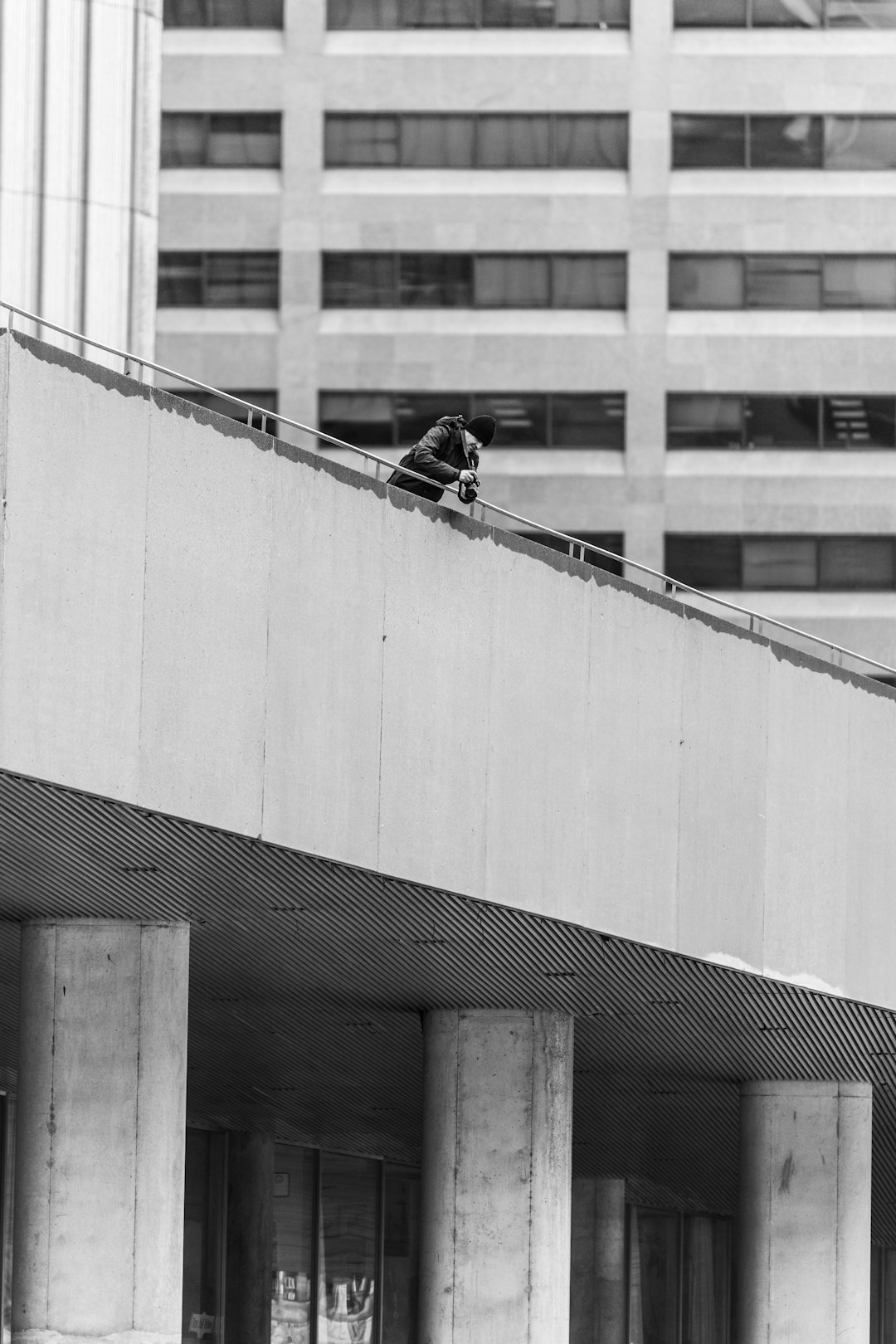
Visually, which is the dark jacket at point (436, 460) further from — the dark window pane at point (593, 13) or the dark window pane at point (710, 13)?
the dark window pane at point (710, 13)

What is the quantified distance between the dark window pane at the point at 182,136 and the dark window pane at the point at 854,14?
476 inches

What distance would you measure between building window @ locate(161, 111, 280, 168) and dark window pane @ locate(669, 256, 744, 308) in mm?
7938

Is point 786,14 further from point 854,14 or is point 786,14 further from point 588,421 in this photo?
point 588,421

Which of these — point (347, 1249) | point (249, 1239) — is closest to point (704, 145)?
point (347, 1249)

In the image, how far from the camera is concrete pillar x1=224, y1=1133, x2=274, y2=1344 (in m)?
28.8

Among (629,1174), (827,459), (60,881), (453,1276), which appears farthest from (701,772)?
(827,459)

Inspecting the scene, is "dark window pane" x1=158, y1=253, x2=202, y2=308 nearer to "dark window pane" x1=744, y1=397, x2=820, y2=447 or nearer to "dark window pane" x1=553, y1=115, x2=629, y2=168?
"dark window pane" x1=553, y1=115, x2=629, y2=168

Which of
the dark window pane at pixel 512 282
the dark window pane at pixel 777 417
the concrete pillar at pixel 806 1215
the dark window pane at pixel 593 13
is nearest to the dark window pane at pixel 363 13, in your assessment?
the dark window pane at pixel 593 13

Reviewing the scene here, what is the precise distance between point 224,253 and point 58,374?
34575mm

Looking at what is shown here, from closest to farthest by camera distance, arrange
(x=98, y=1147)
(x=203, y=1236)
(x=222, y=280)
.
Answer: (x=98, y=1147) → (x=203, y=1236) → (x=222, y=280)

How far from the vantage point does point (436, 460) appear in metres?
18.1

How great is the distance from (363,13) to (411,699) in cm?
3420

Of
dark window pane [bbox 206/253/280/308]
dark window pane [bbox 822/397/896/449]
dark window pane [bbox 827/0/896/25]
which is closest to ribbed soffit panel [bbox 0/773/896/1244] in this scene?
dark window pane [bbox 822/397/896/449]

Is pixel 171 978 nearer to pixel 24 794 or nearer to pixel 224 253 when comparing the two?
pixel 24 794
